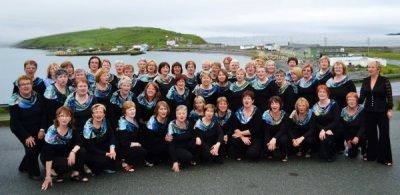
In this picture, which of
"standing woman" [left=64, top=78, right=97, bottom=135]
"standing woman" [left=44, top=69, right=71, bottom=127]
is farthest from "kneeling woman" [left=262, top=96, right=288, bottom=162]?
"standing woman" [left=44, top=69, right=71, bottom=127]

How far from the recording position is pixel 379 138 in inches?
267

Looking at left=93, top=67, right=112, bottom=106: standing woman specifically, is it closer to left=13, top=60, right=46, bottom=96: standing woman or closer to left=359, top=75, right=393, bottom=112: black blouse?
left=13, top=60, right=46, bottom=96: standing woman

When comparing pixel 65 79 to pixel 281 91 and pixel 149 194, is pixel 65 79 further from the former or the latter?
pixel 281 91

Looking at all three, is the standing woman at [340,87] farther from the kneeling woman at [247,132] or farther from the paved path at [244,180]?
the kneeling woman at [247,132]

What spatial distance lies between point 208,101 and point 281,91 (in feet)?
4.23

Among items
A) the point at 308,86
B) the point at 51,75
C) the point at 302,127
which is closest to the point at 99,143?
the point at 51,75

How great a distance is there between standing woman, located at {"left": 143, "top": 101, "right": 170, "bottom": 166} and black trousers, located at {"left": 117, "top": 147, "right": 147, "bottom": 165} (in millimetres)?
190

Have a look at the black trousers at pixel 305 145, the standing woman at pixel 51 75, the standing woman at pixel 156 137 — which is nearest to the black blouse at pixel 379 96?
the black trousers at pixel 305 145

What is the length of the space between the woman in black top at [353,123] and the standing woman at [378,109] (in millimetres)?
129

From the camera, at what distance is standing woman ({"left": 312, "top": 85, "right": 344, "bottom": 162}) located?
6965 mm

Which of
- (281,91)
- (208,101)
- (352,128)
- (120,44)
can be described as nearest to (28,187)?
(208,101)

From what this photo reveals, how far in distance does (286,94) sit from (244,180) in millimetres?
2139

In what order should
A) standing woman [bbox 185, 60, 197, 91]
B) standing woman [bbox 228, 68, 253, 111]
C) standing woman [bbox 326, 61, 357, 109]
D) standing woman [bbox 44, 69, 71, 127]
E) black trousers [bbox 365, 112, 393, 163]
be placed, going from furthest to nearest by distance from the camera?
standing woman [bbox 185, 60, 197, 91] < standing woman [bbox 228, 68, 253, 111] < standing woman [bbox 326, 61, 357, 109] < black trousers [bbox 365, 112, 393, 163] < standing woman [bbox 44, 69, 71, 127]

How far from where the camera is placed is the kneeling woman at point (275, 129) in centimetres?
700
